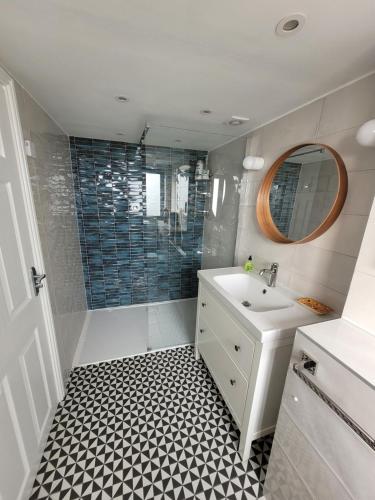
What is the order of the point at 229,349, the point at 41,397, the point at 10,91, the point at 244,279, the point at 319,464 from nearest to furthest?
the point at 319,464 → the point at 10,91 → the point at 41,397 → the point at 229,349 → the point at 244,279

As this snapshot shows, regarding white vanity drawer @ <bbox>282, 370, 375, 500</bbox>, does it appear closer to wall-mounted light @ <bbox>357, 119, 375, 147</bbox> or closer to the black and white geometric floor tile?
the black and white geometric floor tile

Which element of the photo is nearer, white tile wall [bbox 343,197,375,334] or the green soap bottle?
white tile wall [bbox 343,197,375,334]

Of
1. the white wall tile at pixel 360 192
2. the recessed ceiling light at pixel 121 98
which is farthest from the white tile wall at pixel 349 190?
the recessed ceiling light at pixel 121 98

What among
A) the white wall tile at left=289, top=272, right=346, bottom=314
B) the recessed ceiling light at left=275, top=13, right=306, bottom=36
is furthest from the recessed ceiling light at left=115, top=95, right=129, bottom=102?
the white wall tile at left=289, top=272, right=346, bottom=314

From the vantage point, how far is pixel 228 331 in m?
1.47

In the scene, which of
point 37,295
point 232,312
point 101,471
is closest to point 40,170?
point 37,295

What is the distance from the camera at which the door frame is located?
44.8 inches

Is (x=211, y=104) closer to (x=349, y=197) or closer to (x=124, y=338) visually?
(x=349, y=197)

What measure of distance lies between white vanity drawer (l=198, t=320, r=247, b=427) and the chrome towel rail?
0.51m

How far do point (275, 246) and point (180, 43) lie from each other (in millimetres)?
1396

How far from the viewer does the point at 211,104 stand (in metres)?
1.43

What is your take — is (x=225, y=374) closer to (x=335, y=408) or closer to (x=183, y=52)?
(x=335, y=408)

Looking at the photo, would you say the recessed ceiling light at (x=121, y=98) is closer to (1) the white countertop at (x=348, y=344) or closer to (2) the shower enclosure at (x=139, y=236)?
(2) the shower enclosure at (x=139, y=236)

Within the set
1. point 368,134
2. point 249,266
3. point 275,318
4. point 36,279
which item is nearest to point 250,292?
point 249,266
